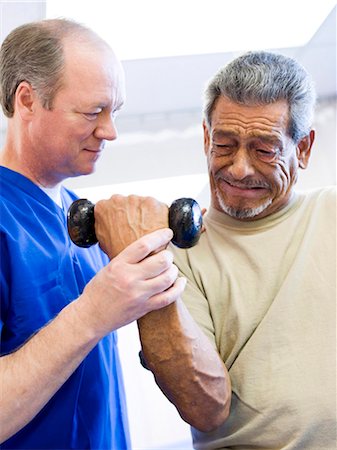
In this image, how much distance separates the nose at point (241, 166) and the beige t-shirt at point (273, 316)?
0.13m

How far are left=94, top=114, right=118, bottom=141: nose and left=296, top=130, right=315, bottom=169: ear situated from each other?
1.40ft

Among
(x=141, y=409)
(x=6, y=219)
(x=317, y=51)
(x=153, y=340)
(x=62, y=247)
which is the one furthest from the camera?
(x=317, y=51)

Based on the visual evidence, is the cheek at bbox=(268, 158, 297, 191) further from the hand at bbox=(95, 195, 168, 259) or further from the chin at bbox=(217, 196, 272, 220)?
the hand at bbox=(95, 195, 168, 259)

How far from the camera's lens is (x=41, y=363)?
857mm

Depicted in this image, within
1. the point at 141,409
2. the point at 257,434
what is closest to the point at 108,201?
the point at 257,434

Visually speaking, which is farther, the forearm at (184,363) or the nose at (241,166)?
the nose at (241,166)

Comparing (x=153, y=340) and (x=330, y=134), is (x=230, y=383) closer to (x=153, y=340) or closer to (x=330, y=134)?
(x=153, y=340)

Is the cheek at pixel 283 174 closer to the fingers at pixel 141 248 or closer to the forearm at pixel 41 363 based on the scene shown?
the fingers at pixel 141 248

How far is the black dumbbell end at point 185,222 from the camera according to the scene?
894 millimetres

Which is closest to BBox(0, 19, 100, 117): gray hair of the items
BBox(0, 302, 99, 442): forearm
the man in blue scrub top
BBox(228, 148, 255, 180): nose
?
the man in blue scrub top

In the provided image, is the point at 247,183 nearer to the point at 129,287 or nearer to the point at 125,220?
the point at 125,220

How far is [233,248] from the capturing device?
1198 millimetres

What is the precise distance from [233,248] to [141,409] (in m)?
1.59

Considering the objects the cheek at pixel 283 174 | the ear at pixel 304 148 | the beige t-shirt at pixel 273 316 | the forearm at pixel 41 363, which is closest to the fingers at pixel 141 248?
the forearm at pixel 41 363
